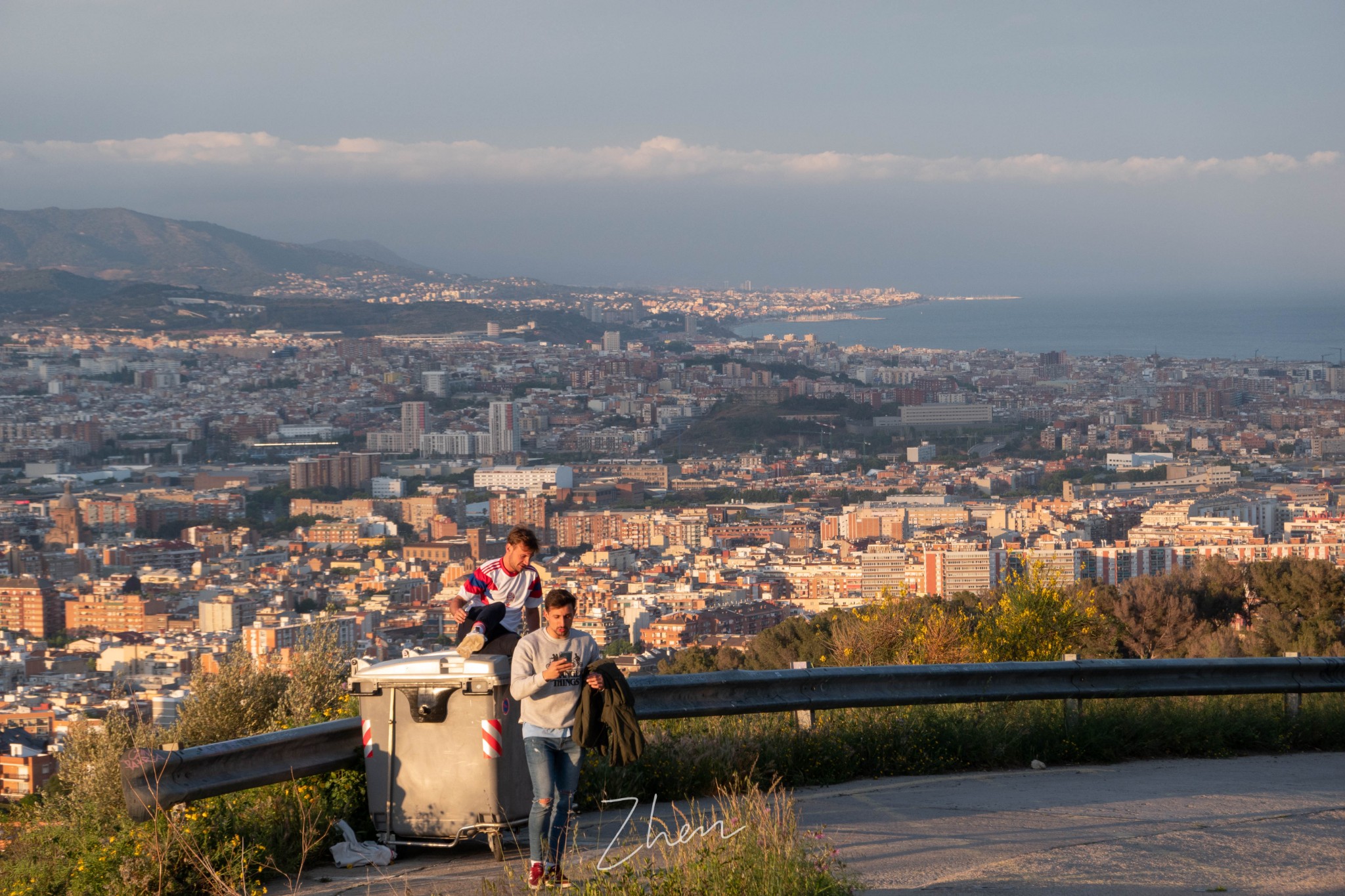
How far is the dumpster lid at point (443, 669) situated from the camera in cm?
464

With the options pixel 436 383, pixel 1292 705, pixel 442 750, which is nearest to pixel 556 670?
pixel 442 750

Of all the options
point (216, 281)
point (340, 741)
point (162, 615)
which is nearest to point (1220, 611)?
point (340, 741)

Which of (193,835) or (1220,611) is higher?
(193,835)

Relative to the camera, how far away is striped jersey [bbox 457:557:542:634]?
5.06 m

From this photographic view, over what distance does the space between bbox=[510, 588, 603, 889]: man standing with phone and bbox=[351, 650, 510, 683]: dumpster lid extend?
27cm

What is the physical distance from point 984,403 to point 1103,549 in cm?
5121

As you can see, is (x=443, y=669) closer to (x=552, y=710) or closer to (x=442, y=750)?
(x=442, y=750)

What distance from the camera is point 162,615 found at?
3731 centimetres

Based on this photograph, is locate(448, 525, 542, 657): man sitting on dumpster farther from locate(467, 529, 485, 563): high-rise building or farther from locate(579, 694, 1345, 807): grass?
locate(467, 529, 485, 563): high-rise building

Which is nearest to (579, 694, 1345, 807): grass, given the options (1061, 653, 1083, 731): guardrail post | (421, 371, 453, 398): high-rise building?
(1061, 653, 1083, 731): guardrail post

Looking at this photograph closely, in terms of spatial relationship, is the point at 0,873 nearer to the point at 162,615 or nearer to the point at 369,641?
the point at 369,641

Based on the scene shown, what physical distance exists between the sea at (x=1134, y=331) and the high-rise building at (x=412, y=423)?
58.5 metres

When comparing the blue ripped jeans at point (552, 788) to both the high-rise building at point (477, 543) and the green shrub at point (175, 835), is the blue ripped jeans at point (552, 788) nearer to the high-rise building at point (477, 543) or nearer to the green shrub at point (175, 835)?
the green shrub at point (175, 835)

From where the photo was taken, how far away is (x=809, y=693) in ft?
19.9
